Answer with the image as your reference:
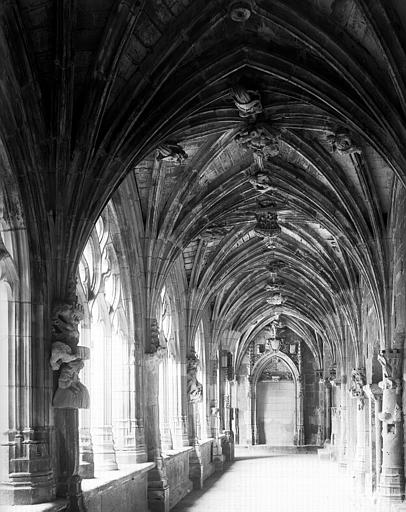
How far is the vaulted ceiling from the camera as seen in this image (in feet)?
32.1

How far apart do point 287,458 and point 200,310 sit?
46.7ft

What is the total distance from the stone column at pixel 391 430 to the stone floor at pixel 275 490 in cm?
151

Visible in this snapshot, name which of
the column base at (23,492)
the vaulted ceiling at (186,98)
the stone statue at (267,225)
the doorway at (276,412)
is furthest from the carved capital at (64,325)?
the doorway at (276,412)

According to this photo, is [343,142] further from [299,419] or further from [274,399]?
[274,399]

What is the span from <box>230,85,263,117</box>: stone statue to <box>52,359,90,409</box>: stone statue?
4.66 m

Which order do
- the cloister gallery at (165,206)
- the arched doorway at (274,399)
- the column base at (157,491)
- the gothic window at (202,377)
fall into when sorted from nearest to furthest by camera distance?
the cloister gallery at (165,206)
the column base at (157,491)
the gothic window at (202,377)
the arched doorway at (274,399)

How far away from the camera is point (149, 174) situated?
1533cm

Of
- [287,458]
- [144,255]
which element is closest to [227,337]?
[287,458]

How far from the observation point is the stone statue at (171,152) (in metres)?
13.6

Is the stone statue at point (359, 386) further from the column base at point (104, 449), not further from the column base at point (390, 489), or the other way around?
→ the column base at point (104, 449)

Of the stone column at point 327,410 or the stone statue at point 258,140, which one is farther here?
the stone column at point 327,410

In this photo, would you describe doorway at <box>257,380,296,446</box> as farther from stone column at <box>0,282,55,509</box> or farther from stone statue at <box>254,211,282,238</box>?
stone column at <box>0,282,55,509</box>

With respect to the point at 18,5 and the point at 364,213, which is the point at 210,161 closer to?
the point at 364,213

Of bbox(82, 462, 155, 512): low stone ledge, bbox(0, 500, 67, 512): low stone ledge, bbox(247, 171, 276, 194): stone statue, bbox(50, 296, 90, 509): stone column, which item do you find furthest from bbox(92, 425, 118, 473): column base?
bbox(247, 171, 276, 194): stone statue
